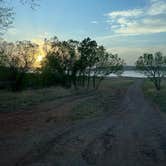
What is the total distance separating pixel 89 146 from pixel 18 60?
3191 cm

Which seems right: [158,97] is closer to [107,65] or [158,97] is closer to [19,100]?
[19,100]

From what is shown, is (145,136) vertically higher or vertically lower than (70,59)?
lower

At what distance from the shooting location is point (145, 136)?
1295cm

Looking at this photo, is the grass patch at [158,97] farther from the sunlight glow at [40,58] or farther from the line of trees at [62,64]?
the sunlight glow at [40,58]

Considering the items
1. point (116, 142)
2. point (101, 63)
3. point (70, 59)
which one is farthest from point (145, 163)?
point (101, 63)

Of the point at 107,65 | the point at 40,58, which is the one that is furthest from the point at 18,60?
the point at 107,65

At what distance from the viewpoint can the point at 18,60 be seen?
4059cm

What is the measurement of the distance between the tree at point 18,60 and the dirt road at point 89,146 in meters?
25.2

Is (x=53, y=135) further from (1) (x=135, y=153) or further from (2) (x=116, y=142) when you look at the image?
(1) (x=135, y=153)

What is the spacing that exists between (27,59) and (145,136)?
3181cm

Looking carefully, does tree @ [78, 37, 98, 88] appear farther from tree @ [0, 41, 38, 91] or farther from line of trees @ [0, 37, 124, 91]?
tree @ [0, 41, 38, 91]

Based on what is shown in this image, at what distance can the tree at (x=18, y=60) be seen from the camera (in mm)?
38969

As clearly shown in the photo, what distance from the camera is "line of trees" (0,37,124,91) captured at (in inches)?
1576

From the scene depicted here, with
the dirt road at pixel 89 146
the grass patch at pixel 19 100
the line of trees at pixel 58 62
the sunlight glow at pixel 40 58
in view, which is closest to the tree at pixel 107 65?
the line of trees at pixel 58 62
